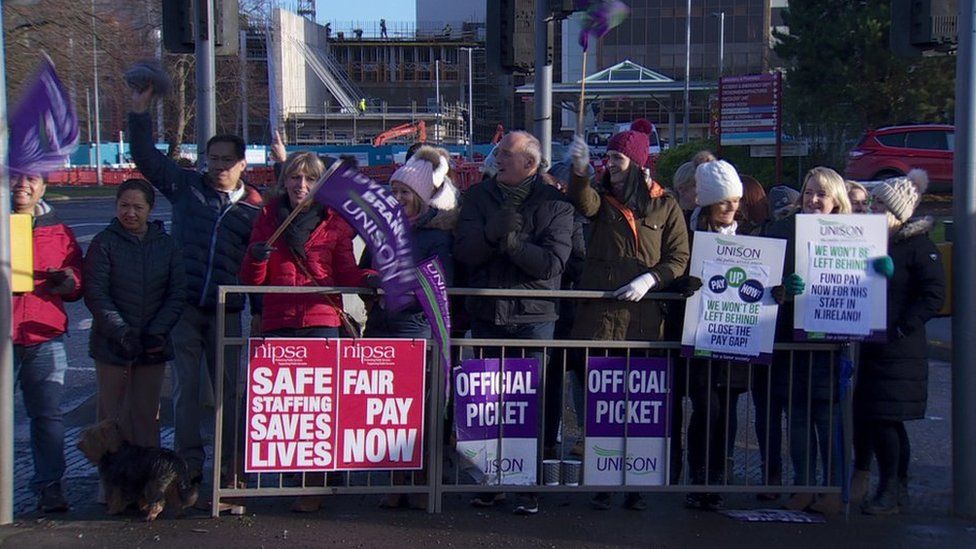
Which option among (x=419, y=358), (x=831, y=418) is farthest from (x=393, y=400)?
(x=831, y=418)

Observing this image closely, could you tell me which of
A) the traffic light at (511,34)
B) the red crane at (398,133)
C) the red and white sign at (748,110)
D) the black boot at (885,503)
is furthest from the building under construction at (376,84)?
the black boot at (885,503)

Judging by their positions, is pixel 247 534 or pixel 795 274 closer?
pixel 247 534

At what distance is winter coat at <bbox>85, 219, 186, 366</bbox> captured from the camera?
18.6 feet

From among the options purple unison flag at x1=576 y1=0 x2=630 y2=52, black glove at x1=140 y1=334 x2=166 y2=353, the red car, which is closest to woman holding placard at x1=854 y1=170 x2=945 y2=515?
purple unison flag at x1=576 y1=0 x2=630 y2=52

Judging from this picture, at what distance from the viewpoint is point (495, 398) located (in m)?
5.79

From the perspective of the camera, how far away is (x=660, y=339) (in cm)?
598

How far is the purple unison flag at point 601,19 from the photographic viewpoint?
6812 mm

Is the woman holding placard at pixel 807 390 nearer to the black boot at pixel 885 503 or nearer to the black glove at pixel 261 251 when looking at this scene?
the black boot at pixel 885 503

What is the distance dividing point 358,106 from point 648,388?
63506mm

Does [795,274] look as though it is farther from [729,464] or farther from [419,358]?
[419,358]

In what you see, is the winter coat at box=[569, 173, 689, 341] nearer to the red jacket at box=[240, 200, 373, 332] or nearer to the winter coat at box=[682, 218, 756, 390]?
the winter coat at box=[682, 218, 756, 390]

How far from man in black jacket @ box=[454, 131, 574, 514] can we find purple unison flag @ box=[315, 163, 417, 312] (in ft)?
1.72

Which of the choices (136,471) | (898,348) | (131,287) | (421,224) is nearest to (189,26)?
(131,287)

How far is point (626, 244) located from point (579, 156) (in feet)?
1.91
